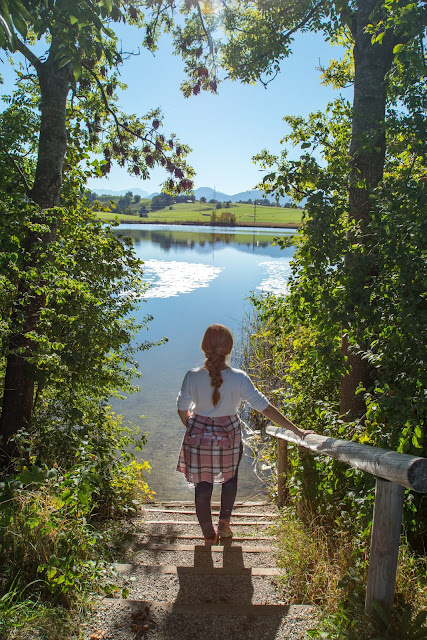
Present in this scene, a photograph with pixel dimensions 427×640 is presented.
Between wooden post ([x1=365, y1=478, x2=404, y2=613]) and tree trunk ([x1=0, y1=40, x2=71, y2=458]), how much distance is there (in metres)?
2.96

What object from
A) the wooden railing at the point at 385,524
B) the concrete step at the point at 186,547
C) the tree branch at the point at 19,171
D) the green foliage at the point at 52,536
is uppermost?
the tree branch at the point at 19,171

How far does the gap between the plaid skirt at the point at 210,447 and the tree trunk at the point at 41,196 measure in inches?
62.2

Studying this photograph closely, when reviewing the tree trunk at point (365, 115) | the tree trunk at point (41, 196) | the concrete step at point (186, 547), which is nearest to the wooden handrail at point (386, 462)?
the concrete step at point (186, 547)

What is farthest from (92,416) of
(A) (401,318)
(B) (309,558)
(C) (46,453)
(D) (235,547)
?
(A) (401,318)

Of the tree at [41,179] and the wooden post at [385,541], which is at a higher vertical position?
the tree at [41,179]

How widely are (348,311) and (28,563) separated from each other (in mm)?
2506

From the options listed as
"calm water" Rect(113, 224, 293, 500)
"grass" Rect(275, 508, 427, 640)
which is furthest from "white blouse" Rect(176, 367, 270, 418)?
"calm water" Rect(113, 224, 293, 500)

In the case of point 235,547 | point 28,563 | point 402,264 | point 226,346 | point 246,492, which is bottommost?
point 246,492

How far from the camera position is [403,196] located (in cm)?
317

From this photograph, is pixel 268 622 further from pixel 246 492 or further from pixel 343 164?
pixel 246 492

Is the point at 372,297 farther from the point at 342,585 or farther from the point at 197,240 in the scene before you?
the point at 197,240

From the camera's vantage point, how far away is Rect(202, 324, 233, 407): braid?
3.28m

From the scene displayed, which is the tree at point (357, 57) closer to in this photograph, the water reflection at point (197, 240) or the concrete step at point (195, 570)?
the concrete step at point (195, 570)

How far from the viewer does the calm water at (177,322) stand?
318 inches
